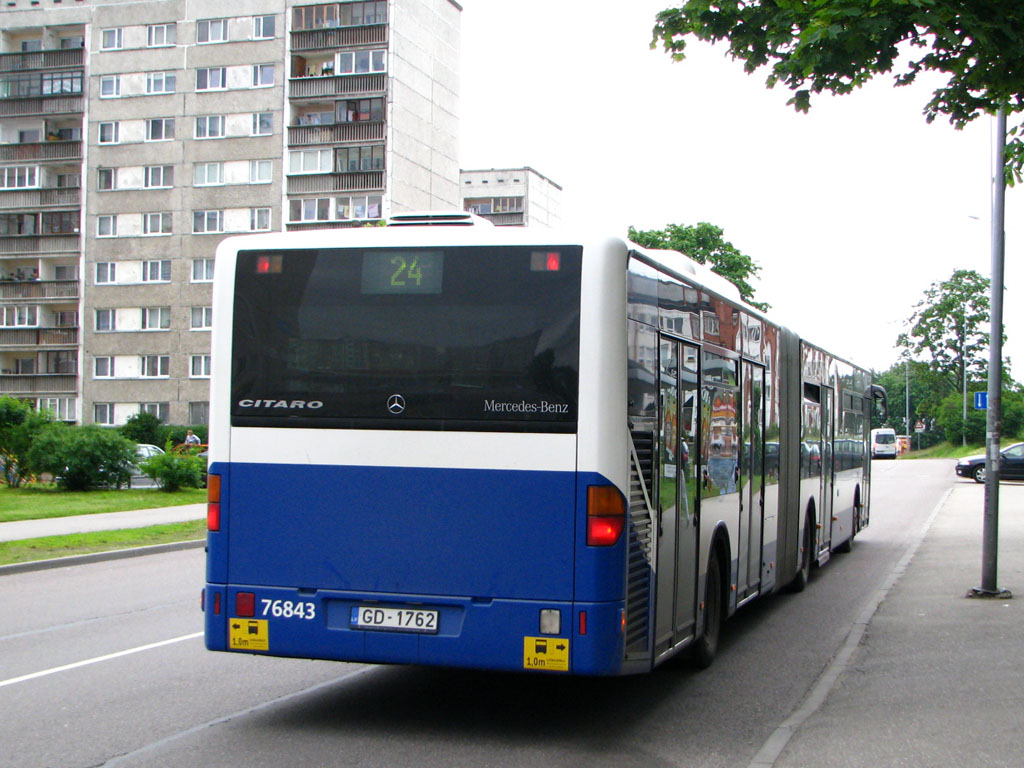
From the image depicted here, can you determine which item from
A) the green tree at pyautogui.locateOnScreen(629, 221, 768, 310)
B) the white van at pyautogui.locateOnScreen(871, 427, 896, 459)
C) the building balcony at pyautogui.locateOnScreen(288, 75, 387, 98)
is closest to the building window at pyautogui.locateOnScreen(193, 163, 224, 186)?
the building balcony at pyautogui.locateOnScreen(288, 75, 387, 98)

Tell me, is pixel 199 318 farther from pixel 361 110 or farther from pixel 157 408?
pixel 361 110

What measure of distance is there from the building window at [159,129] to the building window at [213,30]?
15.9 ft

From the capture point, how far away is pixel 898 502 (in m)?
33.8

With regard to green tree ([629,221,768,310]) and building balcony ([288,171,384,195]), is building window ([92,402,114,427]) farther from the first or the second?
green tree ([629,221,768,310])

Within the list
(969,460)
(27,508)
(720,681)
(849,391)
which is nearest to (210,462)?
(720,681)

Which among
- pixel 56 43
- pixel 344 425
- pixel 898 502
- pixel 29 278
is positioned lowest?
pixel 898 502

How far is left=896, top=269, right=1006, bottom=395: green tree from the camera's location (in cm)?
9556

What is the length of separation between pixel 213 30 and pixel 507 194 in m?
34.0

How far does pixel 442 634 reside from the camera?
21.8 ft

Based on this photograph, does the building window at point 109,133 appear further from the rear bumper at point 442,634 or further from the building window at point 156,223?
the rear bumper at point 442,634

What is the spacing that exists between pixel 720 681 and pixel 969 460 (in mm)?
42318

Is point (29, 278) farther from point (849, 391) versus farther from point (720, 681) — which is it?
point (720, 681)

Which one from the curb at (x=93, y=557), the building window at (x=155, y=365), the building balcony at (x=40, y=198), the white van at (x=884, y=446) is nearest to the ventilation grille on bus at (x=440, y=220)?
the curb at (x=93, y=557)

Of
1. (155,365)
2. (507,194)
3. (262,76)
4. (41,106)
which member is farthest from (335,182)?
(507,194)
